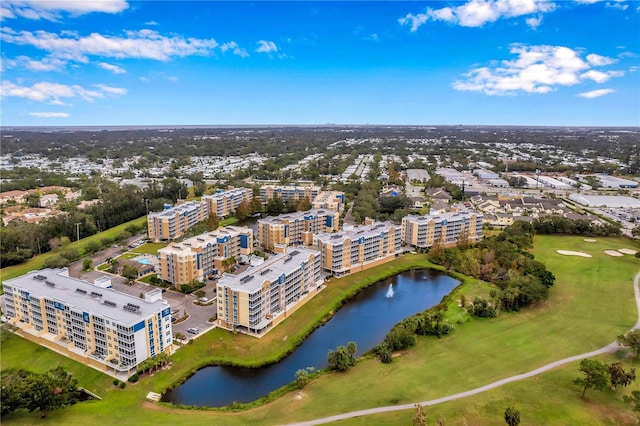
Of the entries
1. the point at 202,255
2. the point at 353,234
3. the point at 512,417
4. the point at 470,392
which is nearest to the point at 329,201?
the point at 353,234

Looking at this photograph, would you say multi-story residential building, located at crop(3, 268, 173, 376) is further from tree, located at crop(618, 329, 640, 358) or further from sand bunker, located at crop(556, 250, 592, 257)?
sand bunker, located at crop(556, 250, 592, 257)

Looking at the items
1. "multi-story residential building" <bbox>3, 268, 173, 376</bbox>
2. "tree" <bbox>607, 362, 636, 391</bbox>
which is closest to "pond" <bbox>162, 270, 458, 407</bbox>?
"multi-story residential building" <bbox>3, 268, 173, 376</bbox>

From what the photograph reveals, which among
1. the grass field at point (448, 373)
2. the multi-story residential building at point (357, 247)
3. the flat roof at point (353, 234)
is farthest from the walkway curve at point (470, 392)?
the flat roof at point (353, 234)

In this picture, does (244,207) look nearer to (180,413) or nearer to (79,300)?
(79,300)

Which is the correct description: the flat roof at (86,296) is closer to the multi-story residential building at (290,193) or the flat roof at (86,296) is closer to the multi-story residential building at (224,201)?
the multi-story residential building at (224,201)

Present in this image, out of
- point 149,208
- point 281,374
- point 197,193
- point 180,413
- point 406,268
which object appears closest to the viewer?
point 180,413

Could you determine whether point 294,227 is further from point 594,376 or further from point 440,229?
point 594,376

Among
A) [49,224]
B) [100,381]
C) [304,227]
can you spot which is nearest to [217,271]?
[304,227]
